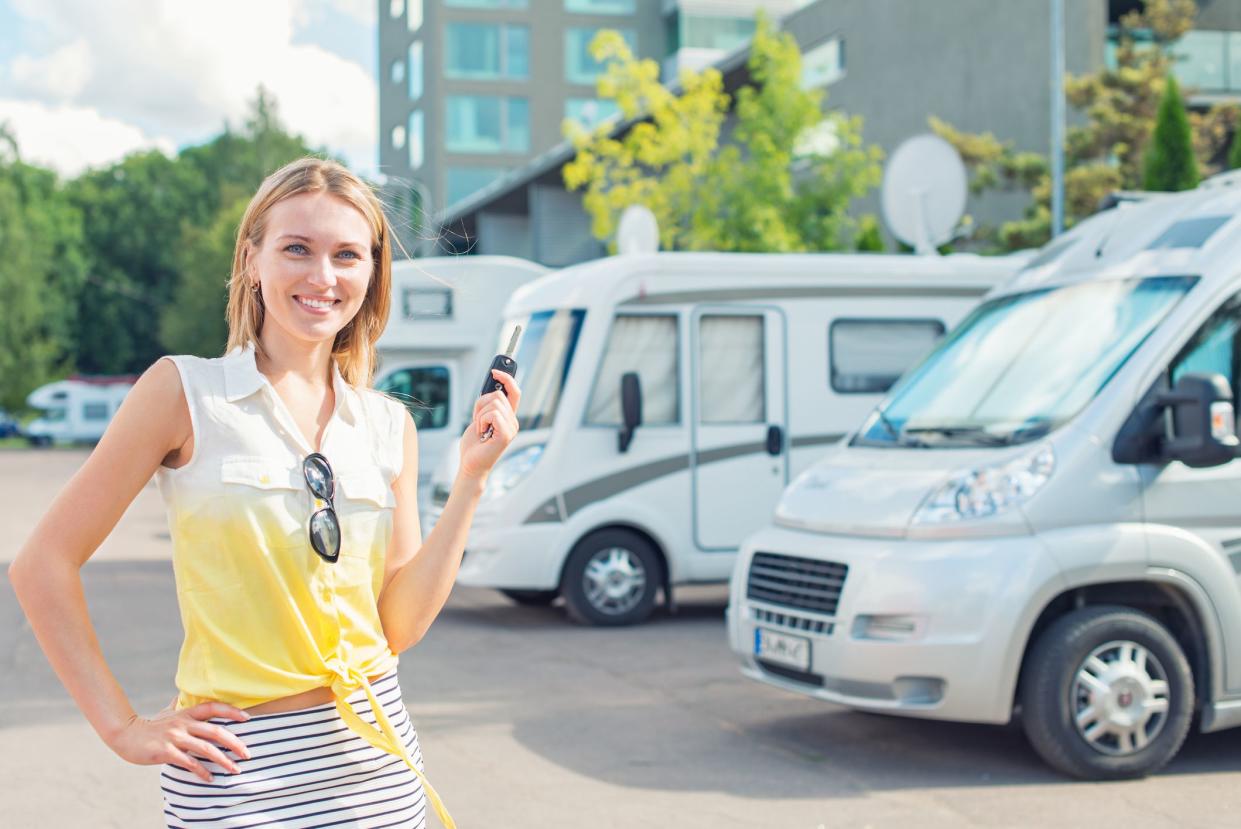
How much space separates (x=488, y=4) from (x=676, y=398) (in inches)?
1963

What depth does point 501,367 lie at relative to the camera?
2418mm

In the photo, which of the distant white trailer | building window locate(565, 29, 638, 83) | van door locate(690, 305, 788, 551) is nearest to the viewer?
van door locate(690, 305, 788, 551)

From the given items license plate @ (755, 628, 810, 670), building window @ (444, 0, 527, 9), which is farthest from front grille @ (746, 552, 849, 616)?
building window @ (444, 0, 527, 9)

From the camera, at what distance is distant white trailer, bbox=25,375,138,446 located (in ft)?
182

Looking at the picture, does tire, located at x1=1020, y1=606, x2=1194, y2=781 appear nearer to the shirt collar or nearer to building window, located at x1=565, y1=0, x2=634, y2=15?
the shirt collar

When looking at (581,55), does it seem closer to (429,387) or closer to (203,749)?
(429,387)

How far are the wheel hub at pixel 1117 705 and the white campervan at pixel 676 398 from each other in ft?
16.6

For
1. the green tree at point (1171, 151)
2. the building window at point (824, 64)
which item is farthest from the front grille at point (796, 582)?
the building window at point (824, 64)

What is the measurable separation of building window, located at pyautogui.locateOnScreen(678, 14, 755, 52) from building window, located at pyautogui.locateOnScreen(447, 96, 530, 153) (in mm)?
6839

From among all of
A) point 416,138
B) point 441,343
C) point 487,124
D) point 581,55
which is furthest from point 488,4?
point 441,343

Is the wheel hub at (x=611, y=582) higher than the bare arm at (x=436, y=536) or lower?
lower

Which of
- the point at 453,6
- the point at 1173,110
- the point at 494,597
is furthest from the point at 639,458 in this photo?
the point at 453,6

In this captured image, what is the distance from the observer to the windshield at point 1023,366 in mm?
6359

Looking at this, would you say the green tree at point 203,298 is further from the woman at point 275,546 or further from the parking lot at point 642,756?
the woman at point 275,546
